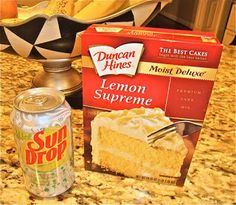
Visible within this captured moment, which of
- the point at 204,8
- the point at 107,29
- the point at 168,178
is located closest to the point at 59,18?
the point at 107,29

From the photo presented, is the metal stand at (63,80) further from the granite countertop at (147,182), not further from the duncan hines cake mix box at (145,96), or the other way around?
the duncan hines cake mix box at (145,96)

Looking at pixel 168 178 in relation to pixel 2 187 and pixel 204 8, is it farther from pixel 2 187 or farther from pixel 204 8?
pixel 204 8

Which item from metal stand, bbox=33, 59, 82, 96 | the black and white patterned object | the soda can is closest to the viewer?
the soda can

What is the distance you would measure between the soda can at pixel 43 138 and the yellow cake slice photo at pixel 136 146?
0.06 metres

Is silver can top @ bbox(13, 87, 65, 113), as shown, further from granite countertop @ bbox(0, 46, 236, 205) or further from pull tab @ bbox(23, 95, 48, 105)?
granite countertop @ bbox(0, 46, 236, 205)

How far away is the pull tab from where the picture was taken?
1.31ft

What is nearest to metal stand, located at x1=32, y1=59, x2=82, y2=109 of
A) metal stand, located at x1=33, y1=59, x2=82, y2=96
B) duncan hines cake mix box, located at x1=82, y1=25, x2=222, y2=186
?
metal stand, located at x1=33, y1=59, x2=82, y2=96

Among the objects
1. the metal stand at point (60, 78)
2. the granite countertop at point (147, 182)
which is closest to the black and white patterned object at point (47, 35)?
the metal stand at point (60, 78)

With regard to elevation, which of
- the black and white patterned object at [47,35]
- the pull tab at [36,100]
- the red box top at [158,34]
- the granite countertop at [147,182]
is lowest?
the granite countertop at [147,182]

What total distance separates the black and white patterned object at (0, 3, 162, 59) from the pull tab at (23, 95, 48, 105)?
172mm

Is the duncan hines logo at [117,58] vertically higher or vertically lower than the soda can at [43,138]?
higher

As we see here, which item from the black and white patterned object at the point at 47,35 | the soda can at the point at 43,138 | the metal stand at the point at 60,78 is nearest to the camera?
the soda can at the point at 43,138

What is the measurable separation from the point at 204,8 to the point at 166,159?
3.05 meters

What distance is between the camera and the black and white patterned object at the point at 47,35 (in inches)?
20.4
